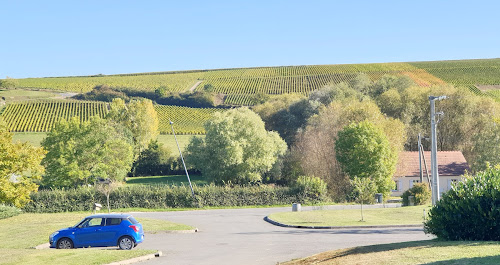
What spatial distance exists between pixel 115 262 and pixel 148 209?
35246 mm

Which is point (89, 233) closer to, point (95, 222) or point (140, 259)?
point (95, 222)

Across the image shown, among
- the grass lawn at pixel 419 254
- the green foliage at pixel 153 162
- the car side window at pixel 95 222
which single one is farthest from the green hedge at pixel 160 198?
the green foliage at pixel 153 162

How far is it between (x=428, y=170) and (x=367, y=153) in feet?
51.8

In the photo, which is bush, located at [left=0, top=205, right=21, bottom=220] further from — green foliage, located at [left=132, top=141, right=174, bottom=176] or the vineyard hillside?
the vineyard hillside

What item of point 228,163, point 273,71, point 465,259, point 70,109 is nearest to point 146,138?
point 70,109

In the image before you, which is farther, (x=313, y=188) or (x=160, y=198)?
Answer: (x=313, y=188)

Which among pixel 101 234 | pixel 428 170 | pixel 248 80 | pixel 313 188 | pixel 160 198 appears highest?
pixel 248 80

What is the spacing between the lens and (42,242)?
94.3 feet

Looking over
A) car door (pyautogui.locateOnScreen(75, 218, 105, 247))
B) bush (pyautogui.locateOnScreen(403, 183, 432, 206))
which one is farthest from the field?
car door (pyautogui.locateOnScreen(75, 218, 105, 247))

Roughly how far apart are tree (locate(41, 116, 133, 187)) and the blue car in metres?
42.6

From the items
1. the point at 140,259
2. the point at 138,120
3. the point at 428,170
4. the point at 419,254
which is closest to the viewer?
the point at 419,254

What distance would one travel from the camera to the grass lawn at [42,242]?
21.7 meters

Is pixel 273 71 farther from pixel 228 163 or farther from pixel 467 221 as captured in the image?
pixel 467 221

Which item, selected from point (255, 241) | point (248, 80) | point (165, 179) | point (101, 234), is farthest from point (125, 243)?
point (248, 80)
